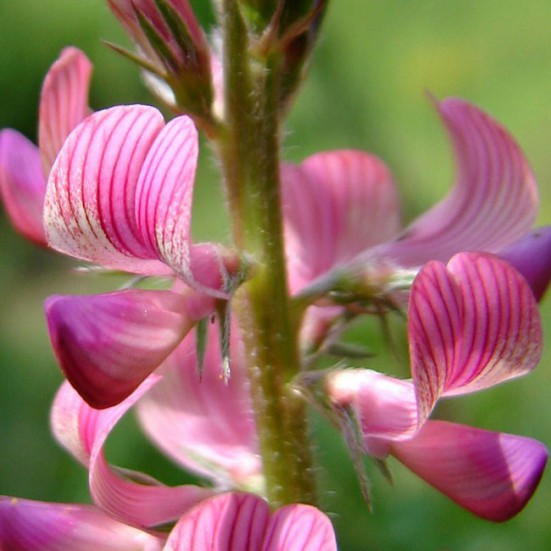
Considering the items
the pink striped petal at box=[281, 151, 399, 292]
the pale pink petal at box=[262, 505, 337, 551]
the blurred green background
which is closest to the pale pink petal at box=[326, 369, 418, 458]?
the pale pink petal at box=[262, 505, 337, 551]

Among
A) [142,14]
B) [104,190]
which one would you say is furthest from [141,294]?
[142,14]

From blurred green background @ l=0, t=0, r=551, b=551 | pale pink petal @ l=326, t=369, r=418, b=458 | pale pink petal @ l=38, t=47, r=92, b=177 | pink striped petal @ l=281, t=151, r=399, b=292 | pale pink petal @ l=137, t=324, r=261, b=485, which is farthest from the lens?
blurred green background @ l=0, t=0, r=551, b=551

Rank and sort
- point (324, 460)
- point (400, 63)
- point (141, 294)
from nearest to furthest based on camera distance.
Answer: point (141, 294), point (324, 460), point (400, 63)

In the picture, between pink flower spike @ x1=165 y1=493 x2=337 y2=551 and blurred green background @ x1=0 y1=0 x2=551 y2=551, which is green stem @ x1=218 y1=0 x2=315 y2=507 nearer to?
pink flower spike @ x1=165 y1=493 x2=337 y2=551

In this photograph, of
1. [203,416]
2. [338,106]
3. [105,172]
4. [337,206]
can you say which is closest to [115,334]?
[105,172]

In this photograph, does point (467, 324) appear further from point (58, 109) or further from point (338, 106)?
point (338, 106)

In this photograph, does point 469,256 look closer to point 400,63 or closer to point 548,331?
point 548,331
